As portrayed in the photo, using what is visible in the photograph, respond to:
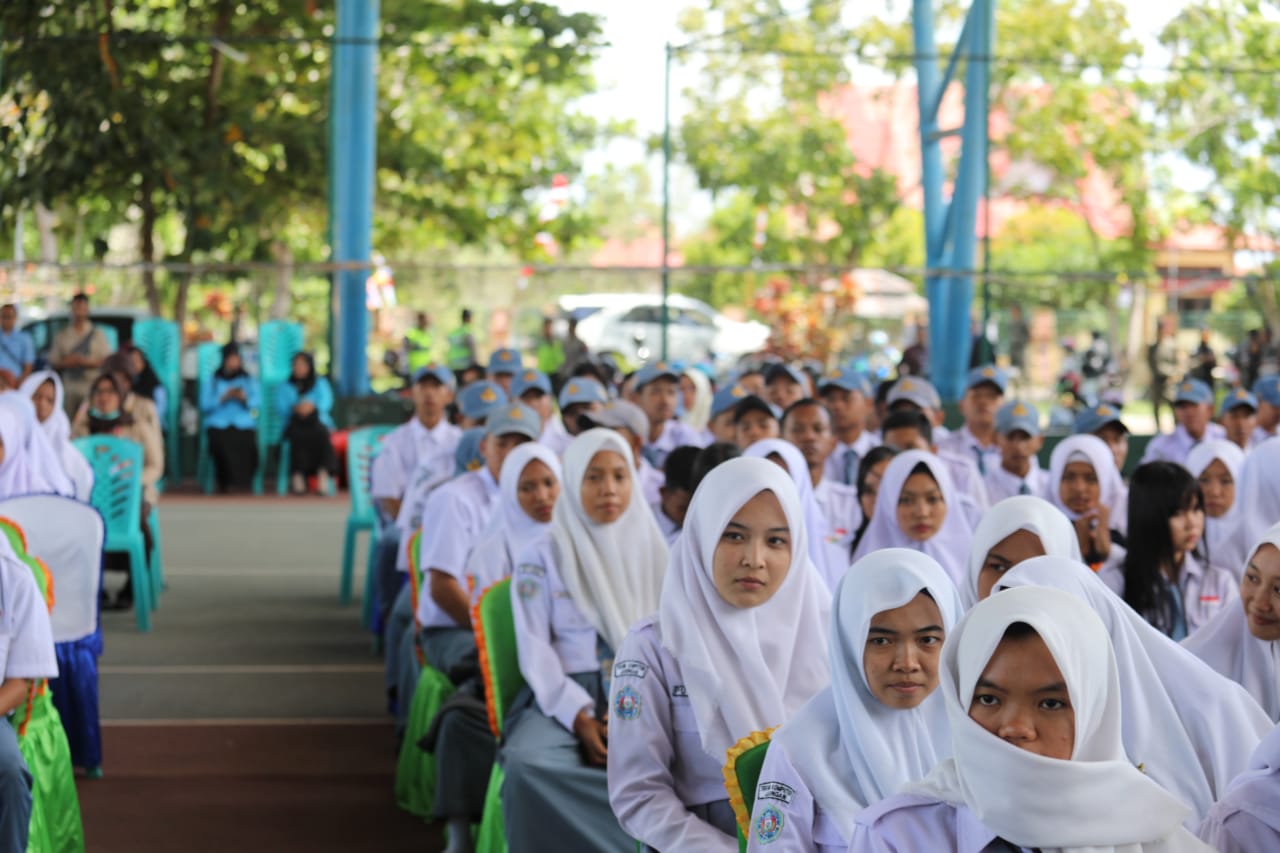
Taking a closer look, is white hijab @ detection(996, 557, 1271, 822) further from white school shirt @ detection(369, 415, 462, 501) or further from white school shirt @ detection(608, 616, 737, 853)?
white school shirt @ detection(369, 415, 462, 501)

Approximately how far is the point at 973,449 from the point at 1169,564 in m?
3.15

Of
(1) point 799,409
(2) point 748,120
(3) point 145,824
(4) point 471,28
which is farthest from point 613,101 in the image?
(3) point 145,824

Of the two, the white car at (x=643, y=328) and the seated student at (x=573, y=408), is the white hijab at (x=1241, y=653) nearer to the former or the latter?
the seated student at (x=573, y=408)

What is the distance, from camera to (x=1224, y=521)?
18.4ft

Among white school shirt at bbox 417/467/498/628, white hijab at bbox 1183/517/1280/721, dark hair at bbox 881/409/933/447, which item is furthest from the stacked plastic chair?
white hijab at bbox 1183/517/1280/721

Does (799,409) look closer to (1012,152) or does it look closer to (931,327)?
(931,327)

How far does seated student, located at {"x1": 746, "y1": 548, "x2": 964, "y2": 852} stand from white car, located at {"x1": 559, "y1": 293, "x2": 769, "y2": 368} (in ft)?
30.1

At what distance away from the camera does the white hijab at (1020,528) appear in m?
3.62

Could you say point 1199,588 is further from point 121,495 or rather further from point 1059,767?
point 121,495

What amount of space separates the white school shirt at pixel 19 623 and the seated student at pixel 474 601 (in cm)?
117

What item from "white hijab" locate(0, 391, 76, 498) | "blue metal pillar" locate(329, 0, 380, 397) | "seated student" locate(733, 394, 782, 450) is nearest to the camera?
"seated student" locate(733, 394, 782, 450)

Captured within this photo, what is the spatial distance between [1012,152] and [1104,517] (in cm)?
2010

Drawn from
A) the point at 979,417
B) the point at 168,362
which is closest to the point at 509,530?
the point at 979,417

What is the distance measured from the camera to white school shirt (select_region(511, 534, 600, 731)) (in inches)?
158
